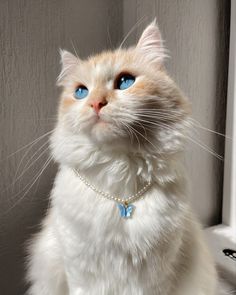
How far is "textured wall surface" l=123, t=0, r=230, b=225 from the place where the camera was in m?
1.22

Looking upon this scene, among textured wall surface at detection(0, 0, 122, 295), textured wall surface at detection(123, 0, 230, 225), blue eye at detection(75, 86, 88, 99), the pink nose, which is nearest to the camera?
the pink nose

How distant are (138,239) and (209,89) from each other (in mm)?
741

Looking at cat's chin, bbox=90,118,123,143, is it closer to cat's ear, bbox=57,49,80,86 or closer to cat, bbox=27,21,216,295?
cat, bbox=27,21,216,295

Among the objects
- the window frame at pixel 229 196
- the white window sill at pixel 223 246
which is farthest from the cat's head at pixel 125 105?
the white window sill at pixel 223 246

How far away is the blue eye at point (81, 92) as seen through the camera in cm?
79

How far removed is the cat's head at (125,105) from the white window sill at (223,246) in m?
0.65

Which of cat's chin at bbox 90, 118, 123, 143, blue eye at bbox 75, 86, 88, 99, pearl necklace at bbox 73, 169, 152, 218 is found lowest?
pearl necklace at bbox 73, 169, 152, 218

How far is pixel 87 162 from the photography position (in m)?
0.80

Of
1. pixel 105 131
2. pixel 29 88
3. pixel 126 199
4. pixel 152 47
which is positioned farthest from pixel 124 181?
pixel 29 88

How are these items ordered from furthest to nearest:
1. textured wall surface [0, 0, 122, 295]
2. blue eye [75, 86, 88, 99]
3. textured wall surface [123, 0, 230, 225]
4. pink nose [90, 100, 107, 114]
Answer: textured wall surface [123, 0, 230, 225] < textured wall surface [0, 0, 122, 295] < blue eye [75, 86, 88, 99] < pink nose [90, 100, 107, 114]

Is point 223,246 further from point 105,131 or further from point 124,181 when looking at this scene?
point 105,131

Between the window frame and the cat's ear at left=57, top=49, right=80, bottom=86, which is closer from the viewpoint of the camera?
the cat's ear at left=57, top=49, right=80, bottom=86

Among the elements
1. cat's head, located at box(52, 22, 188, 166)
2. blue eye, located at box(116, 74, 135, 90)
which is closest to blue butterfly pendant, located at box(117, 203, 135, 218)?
cat's head, located at box(52, 22, 188, 166)

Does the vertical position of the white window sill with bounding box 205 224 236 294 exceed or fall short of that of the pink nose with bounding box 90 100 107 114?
Answer: it falls short
